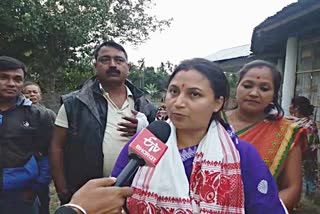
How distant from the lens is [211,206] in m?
1.34

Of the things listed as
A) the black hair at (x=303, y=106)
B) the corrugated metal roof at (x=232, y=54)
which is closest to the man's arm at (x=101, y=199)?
the black hair at (x=303, y=106)

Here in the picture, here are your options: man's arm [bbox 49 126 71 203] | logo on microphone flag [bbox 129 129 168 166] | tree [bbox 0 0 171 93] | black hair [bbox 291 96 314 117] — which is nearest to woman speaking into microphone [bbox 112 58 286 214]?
logo on microphone flag [bbox 129 129 168 166]

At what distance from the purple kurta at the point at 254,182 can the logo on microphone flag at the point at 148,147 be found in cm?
28

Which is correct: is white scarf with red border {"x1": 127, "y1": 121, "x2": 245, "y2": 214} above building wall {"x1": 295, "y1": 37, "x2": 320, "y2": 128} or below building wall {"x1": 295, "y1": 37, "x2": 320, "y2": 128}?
below

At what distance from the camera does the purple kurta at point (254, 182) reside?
142 centimetres

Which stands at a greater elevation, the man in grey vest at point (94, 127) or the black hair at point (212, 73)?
the black hair at point (212, 73)

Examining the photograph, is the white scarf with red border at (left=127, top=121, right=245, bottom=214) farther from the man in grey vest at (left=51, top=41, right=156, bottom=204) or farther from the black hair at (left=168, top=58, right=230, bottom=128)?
the man in grey vest at (left=51, top=41, right=156, bottom=204)

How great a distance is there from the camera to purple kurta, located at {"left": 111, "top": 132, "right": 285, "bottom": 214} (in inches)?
56.0

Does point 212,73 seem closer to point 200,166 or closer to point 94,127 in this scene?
point 200,166

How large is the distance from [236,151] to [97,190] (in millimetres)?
639

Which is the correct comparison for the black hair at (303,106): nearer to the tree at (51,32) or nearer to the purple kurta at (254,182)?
the purple kurta at (254,182)

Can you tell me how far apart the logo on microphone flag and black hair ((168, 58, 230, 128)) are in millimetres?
448

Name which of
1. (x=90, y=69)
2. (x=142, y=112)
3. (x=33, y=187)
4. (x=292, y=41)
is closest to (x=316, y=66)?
(x=292, y=41)

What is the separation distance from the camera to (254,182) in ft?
4.71
